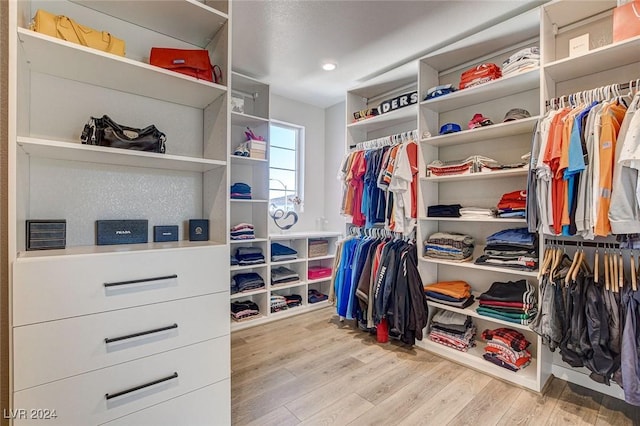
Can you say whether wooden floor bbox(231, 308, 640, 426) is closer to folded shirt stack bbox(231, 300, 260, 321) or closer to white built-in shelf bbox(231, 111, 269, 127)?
folded shirt stack bbox(231, 300, 260, 321)

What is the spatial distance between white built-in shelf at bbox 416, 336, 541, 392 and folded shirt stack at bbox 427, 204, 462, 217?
1068 millimetres

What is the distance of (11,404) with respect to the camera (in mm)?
952

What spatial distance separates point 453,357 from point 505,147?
5.68ft

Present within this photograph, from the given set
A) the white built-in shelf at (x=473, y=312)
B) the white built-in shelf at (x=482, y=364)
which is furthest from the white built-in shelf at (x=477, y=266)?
the white built-in shelf at (x=482, y=364)

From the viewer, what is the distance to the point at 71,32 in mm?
1254

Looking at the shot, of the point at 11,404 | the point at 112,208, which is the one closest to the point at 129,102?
the point at 112,208

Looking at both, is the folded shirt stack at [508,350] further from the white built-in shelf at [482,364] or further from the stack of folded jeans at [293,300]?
the stack of folded jeans at [293,300]

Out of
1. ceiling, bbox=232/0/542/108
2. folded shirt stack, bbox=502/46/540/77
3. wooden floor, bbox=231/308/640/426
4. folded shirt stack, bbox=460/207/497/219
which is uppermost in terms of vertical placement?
ceiling, bbox=232/0/542/108

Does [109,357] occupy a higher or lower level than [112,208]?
lower

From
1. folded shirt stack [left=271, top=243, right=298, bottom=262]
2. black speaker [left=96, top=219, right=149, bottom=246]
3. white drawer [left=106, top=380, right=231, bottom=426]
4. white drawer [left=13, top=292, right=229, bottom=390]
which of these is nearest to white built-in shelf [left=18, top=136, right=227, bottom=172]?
black speaker [left=96, top=219, right=149, bottom=246]

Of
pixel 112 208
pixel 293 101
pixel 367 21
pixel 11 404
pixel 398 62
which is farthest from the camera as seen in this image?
pixel 293 101

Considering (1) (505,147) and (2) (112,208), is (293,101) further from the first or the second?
(2) (112,208)

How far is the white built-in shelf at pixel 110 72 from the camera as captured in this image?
113cm

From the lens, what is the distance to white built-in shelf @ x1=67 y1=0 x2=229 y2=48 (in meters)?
1.41
